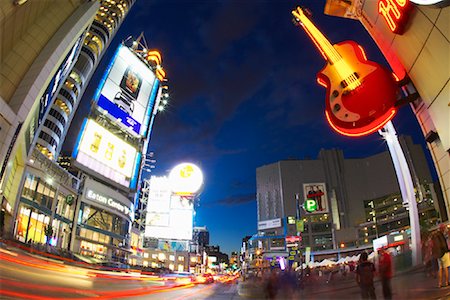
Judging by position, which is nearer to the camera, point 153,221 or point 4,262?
point 4,262

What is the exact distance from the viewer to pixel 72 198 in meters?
39.3

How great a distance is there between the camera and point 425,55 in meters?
8.69

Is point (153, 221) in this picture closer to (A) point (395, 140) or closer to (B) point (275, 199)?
(A) point (395, 140)

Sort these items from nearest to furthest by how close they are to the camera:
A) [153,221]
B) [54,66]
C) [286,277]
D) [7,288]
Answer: [7,288] → [286,277] → [54,66] → [153,221]

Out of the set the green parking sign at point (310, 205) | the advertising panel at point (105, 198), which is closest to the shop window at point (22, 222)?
the advertising panel at point (105, 198)

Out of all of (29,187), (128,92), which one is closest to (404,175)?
(29,187)

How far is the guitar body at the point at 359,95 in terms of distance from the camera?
33.7ft

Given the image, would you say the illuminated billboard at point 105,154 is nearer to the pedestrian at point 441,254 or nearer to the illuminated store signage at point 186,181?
the illuminated store signage at point 186,181

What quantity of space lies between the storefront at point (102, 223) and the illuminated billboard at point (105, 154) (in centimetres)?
759

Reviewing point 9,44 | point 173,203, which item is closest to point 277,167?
point 173,203

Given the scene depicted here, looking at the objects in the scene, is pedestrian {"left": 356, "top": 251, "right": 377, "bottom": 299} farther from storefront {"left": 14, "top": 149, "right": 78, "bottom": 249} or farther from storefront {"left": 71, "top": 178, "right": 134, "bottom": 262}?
storefront {"left": 71, "top": 178, "right": 134, "bottom": 262}

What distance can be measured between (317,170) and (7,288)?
127m

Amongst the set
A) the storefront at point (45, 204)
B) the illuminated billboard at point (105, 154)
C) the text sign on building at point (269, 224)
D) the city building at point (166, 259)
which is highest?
the illuminated billboard at point (105, 154)

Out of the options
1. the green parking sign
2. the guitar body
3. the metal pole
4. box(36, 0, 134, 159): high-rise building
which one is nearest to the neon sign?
the guitar body
